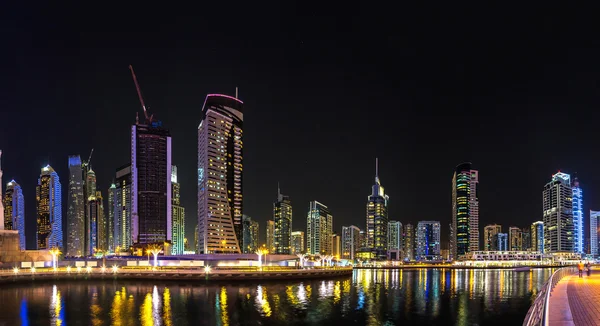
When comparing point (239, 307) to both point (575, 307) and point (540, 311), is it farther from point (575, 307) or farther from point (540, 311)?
point (540, 311)

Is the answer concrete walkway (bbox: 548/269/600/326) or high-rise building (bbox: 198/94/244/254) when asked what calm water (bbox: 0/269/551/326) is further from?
high-rise building (bbox: 198/94/244/254)

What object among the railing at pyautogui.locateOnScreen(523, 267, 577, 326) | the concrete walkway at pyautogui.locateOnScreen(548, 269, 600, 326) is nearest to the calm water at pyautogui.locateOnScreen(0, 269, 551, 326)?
the concrete walkway at pyautogui.locateOnScreen(548, 269, 600, 326)

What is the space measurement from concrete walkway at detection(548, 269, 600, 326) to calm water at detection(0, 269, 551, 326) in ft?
26.0

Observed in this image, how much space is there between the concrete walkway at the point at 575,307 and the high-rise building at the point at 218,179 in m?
155

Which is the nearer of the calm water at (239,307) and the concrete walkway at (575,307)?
the concrete walkway at (575,307)

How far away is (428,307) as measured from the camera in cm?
5103

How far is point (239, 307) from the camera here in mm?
48094

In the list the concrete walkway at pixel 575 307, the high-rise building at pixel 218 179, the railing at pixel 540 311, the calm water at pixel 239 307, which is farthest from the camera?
the high-rise building at pixel 218 179

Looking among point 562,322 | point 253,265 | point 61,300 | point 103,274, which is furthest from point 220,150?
point 562,322

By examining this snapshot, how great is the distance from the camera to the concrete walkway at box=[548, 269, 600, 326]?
70.5 feet

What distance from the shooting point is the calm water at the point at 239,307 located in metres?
40.6

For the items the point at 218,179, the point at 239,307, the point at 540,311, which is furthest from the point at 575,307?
the point at 218,179

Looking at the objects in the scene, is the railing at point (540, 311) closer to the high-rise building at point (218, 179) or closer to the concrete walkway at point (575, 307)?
the concrete walkway at point (575, 307)

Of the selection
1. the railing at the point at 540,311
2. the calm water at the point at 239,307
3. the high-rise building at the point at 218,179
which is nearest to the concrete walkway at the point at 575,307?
the railing at the point at 540,311
